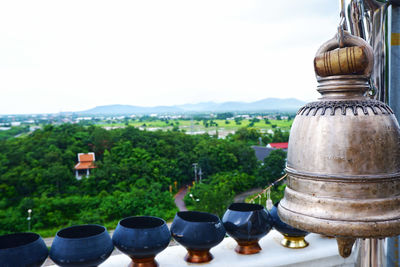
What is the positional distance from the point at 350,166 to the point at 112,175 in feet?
65.7

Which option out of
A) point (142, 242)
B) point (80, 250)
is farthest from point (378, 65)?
point (80, 250)

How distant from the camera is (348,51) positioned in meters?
0.58

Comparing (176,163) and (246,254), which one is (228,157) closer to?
(176,163)

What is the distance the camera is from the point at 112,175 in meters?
19.7

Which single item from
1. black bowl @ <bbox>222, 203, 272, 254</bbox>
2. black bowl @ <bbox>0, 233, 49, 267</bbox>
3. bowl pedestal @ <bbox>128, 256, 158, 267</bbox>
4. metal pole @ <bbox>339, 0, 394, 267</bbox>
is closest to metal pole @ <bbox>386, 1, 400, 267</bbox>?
metal pole @ <bbox>339, 0, 394, 267</bbox>

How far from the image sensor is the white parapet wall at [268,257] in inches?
50.1

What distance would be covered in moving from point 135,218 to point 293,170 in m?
0.86

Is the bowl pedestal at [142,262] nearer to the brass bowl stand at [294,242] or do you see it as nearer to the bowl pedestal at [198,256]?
the bowl pedestal at [198,256]

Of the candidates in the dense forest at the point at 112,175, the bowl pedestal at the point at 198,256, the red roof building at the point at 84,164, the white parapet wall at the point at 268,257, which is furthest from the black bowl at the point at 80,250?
the red roof building at the point at 84,164

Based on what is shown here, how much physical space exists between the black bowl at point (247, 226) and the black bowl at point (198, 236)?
0.22 feet

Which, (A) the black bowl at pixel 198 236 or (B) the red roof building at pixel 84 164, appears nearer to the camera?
(A) the black bowl at pixel 198 236

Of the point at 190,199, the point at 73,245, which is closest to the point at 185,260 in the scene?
the point at 73,245

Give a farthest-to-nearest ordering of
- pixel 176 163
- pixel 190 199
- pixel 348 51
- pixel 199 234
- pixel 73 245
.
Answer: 1. pixel 176 163
2. pixel 190 199
3. pixel 199 234
4. pixel 73 245
5. pixel 348 51

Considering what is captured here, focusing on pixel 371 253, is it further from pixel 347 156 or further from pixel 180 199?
pixel 180 199
